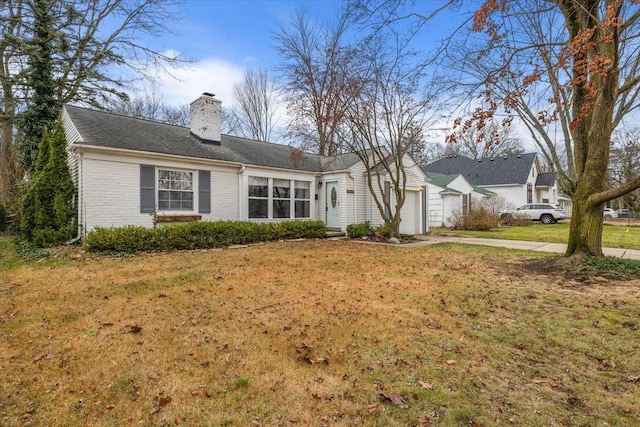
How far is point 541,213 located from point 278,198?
2201cm

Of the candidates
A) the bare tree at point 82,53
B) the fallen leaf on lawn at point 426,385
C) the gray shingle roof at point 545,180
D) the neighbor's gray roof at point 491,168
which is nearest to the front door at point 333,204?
the bare tree at point 82,53

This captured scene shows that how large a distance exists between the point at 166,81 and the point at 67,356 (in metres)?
13.2

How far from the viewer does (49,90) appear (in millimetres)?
Answer: 12852

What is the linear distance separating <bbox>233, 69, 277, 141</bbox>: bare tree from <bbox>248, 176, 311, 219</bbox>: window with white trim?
15184 mm

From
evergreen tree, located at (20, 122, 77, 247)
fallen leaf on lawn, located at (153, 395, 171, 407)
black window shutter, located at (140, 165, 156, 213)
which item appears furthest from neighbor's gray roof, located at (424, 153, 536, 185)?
fallen leaf on lawn, located at (153, 395, 171, 407)

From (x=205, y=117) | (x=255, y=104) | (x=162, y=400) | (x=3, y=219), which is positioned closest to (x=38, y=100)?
(x=3, y=219)

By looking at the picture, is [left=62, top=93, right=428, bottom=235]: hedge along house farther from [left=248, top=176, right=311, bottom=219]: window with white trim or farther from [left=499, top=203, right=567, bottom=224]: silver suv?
[left=499, top=203, right=567, bottom=224]: silver suv

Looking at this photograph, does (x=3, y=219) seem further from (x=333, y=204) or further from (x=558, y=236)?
(x=558, y=236)

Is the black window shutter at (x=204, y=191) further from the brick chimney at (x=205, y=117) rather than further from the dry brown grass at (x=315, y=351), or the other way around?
the dry brown grass at (x=315, y=351)

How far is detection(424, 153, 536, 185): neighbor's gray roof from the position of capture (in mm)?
29641

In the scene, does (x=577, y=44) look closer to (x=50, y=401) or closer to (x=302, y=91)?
(x=50, y=401)

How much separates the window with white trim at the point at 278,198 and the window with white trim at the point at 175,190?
89.3 inches

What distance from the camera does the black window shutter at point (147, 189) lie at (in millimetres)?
10031

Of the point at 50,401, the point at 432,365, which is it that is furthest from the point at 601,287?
the point at 50,401
